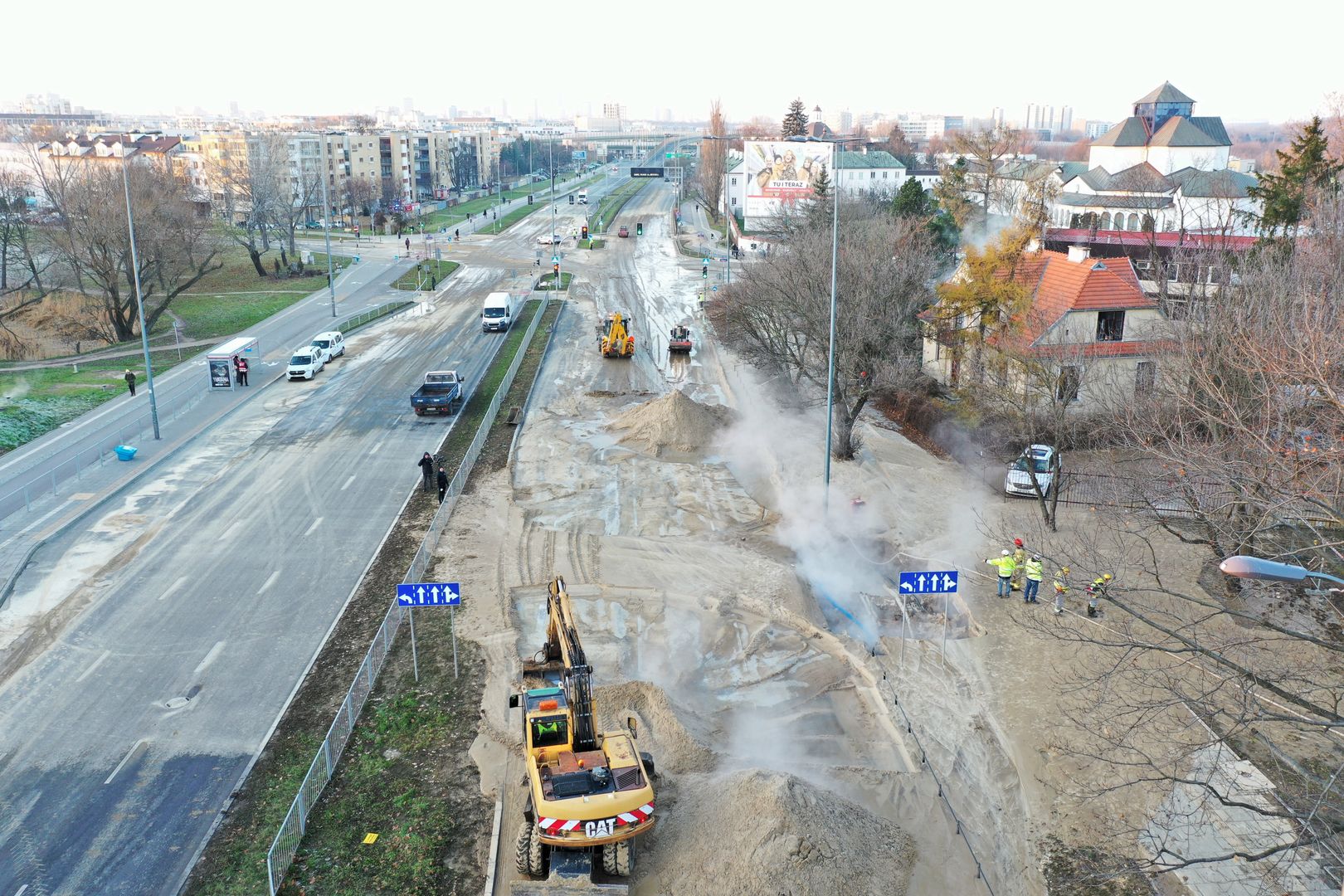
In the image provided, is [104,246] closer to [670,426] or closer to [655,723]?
[670,426]

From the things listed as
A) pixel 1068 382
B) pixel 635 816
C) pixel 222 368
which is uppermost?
pixel 1068 382

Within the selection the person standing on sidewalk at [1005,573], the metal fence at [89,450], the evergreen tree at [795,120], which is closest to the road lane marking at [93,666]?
the metal fence at [89,450]

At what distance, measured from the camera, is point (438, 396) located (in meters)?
40.0

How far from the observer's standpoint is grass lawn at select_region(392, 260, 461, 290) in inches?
2867

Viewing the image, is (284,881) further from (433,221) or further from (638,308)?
(433,221)

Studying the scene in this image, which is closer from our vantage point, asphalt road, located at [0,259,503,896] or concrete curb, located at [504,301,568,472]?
asphalt road, located at [0,259,503,896]

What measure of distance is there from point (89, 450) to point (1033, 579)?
31087 mm

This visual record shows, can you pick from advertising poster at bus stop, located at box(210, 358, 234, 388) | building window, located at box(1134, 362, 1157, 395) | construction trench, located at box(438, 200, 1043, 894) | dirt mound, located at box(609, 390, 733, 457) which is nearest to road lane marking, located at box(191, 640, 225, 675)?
construction trench, located at box(438, 200, 1043, 894)

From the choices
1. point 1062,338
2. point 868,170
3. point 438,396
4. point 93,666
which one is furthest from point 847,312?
point 868,170

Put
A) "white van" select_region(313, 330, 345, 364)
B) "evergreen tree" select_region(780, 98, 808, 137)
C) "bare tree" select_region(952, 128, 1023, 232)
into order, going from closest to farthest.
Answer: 1. "white van" select_region(313, 330, 345, 364)
2. "bare tree" select_region(952, 128, 1023, 232)
3. "evergreen tree" select_region(780, 98, 808, 137)

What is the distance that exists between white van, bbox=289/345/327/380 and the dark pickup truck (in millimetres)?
7335

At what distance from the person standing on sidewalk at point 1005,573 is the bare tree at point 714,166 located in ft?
289

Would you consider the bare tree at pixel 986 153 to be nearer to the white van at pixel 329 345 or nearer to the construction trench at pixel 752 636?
the construction trench at pixel 752 636

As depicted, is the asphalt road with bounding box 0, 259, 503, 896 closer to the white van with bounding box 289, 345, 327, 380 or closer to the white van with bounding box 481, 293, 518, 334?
the white van with bounding box 289, 345, 327, 380
